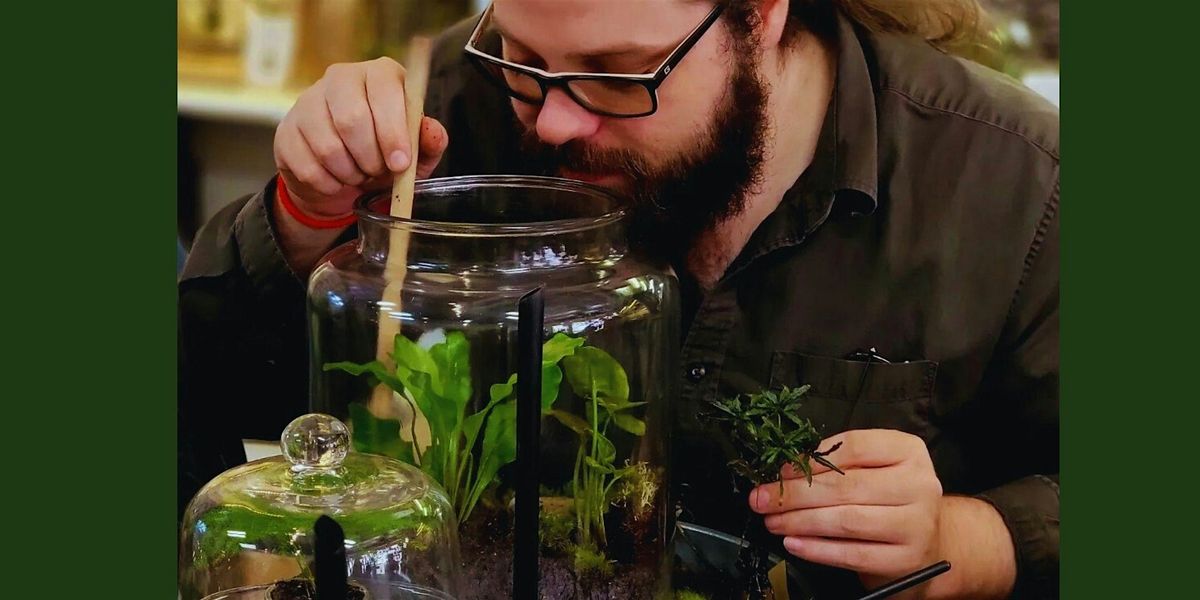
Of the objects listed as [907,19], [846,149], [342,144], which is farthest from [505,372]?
[907,19]

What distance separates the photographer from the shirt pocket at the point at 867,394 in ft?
3.95

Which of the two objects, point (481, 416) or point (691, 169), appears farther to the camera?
point (691, 169)

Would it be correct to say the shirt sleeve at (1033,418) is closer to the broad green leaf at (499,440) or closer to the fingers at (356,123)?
the broad green leaf at (499,440)

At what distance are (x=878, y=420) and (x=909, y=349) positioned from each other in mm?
67

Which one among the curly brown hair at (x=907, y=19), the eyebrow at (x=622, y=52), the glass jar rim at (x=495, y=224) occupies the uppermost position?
the curly brown hair at (x=907, y=19)

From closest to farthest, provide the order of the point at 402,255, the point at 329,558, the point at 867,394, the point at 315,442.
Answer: the point at 329,558, the point at 315,442, the point at 402,255, the point at 867,394

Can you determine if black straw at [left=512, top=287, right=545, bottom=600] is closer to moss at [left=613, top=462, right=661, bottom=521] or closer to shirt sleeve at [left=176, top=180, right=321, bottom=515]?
moss at [left=613, top=462, right=661, bottom=521]

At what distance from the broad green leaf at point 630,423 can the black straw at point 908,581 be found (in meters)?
0.22

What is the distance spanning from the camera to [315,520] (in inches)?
38.1

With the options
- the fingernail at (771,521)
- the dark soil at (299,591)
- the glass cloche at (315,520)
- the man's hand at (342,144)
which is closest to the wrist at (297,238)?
the man's hand at (342,144)

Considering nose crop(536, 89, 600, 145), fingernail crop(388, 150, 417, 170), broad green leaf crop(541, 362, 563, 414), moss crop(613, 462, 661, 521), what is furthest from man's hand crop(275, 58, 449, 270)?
moss crop(613, 462, 661, 521)

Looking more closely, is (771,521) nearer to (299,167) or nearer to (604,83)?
(604,83)

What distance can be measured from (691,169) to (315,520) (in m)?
0.46

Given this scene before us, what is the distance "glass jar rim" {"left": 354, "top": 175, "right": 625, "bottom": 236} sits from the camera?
1075mm
